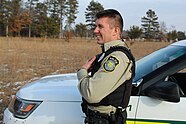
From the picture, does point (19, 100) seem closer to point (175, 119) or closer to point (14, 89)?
point (175, 119)

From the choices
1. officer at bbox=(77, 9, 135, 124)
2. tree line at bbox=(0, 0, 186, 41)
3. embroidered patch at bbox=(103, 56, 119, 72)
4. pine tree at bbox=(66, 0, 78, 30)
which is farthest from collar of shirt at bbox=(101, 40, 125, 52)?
pine tree at bbox=(66, 0, 78, 30)

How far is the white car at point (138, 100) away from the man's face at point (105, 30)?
55cm

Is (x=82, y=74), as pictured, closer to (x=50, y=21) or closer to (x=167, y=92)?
(x=167, y=92)

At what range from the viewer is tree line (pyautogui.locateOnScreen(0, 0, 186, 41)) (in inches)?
2397

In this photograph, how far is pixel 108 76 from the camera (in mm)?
2000

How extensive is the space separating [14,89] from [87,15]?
66411 millimetres

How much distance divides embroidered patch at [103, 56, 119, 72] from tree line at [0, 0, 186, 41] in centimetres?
5203

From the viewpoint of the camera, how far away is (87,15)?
72.6 metres

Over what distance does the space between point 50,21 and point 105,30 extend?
61.7 meters

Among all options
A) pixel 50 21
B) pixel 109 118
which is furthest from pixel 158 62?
pixel 50 21

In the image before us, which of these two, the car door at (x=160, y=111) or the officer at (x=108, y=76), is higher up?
the officer at (x=108, y=76)

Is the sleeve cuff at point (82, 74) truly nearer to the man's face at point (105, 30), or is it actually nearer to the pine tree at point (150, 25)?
the man's face at point (105, 30)

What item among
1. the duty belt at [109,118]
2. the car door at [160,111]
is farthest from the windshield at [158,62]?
the duty belt at [109,118]

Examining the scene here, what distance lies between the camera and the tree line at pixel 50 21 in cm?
6087
